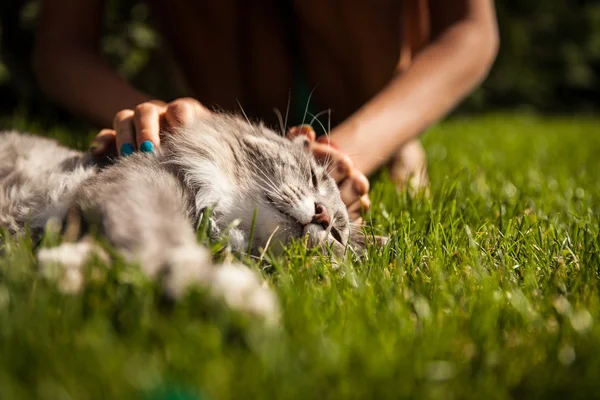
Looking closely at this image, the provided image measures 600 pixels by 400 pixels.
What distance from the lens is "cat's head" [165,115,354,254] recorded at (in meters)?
1.49

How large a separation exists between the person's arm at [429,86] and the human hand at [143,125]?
540 millimetres

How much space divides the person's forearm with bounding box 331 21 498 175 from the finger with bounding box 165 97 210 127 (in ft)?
1.61

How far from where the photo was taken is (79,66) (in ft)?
7.91

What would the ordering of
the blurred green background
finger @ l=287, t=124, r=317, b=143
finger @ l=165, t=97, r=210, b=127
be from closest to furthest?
finger @ l=165, t=97, r=210, b=127
finger @ l=287, t=124, r=317, b=143
the blurred green background

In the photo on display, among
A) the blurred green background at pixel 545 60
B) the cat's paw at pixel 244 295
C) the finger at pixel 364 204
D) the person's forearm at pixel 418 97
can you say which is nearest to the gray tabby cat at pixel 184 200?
the cat's paw at pixel 244 295

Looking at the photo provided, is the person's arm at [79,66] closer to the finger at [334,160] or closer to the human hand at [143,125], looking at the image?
the human hand at [143,125]

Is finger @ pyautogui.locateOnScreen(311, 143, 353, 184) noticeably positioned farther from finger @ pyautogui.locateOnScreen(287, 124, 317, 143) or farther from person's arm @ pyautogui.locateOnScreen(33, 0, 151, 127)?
person's arm @ pyautogui.locateOnScreen(33, 0, 151, 127)

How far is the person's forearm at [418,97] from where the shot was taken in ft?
6.71

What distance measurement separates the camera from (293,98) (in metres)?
3.02

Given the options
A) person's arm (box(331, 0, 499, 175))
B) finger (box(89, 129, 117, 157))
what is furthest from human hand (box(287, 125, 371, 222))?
finger (box(89, 129, 117, 157))

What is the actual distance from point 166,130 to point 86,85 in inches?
33.2

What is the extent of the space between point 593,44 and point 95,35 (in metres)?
11.1

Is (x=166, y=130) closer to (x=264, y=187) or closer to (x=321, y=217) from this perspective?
(x=264, y=187)

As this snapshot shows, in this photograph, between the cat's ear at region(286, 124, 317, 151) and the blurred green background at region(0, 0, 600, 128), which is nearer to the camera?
the cat's ear at region(286, 124, 317, 151)
